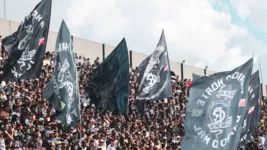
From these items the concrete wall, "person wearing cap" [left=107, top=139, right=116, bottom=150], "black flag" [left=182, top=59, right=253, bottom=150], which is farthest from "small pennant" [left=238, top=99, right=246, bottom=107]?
the concrete wall

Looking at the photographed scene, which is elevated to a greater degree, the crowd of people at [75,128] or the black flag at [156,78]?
the black flag at [156,78]

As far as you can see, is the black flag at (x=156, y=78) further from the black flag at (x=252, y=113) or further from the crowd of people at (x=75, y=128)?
the black flag at (x=252, y=113)

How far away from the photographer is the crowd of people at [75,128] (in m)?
16.5

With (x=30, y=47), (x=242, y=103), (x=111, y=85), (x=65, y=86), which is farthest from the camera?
(x=111, y=85)

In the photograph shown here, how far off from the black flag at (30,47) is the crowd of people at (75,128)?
53.8 inches

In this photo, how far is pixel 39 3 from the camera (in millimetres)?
16406

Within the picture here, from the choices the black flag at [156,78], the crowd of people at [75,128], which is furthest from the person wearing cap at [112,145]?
the black flag at [156,78]

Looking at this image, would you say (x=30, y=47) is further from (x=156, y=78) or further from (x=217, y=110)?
(x=156, y=78)

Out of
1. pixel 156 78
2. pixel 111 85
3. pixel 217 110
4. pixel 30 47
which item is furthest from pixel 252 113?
pixel 217 110

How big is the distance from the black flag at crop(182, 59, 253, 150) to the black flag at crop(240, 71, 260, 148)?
20.9ft

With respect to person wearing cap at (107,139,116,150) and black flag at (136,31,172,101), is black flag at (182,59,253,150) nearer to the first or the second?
person wearing cap at (107,139,116,150)

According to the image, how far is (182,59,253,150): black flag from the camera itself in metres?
11.6

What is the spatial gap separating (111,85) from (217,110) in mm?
6400

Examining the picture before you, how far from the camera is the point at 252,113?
2014cm
